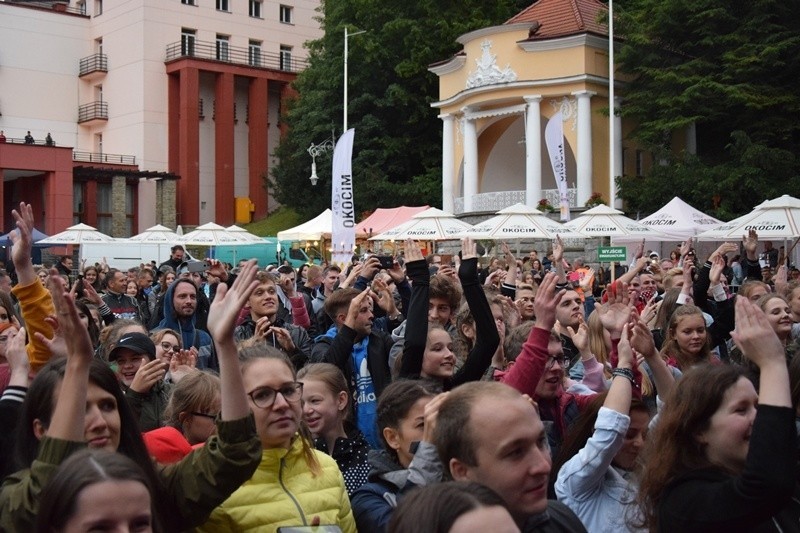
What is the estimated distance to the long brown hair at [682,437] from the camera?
3.48m

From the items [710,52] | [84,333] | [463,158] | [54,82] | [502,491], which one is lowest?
[502,491]

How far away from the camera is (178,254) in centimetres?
2088

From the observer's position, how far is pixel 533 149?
35.8 metres

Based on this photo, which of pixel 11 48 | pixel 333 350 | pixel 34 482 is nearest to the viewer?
pixel 34 482

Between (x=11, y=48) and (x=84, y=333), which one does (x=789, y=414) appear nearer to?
(x=84, y=333)

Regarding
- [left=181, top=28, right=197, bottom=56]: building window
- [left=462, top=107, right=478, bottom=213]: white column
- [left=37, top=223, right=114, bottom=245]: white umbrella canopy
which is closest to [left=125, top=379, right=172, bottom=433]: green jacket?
[left=37, top=223, right=114, bottom=245]: white umbrella canopy

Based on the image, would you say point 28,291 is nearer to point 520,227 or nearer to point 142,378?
point 142,378

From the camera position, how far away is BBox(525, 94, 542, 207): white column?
3556cm

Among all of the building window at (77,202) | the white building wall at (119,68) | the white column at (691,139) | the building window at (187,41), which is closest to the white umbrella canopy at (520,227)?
the white column at (691,139)

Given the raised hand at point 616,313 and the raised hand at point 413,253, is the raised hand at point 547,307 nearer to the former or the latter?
the raised hand at point 616,313

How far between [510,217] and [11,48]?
43.2 meters

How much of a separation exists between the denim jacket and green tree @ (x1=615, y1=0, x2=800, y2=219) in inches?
1074

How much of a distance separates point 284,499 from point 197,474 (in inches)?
21.6

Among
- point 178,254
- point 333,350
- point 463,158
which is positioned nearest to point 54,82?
point 463,158
